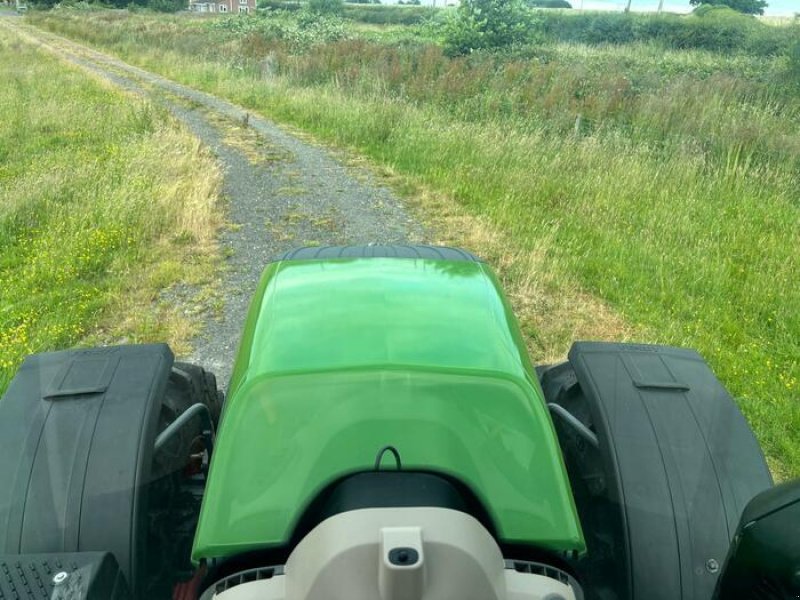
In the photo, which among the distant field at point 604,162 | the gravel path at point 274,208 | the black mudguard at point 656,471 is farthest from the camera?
the gravel path at point 274,208

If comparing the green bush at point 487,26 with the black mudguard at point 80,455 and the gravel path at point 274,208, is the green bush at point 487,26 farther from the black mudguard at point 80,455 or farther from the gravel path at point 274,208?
the black mudguard at point 80,455

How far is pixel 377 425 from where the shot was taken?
→ 1771 mm

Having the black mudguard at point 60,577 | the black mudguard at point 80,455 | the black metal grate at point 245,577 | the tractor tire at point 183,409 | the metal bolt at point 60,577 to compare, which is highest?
the black metal grate at point 245,577

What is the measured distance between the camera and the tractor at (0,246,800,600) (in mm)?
1416

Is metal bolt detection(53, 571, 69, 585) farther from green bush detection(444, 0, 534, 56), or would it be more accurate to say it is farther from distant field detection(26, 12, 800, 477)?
green bush detection(444, 0, 534, 56)

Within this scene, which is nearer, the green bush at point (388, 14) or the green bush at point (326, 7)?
the green bush at point (326, 7)

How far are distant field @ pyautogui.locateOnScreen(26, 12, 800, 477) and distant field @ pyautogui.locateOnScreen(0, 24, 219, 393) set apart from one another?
8.15ft

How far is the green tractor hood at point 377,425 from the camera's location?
171 cm

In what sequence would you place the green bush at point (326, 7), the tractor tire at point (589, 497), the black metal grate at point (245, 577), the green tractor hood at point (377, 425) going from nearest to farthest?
the black metal grate at point (245, 577), the green tractor hood at point (377, 425), the tractor tire at point (589, 497), the green bush at point (326, 7)

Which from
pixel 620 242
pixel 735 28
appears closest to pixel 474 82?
pixel 735 28

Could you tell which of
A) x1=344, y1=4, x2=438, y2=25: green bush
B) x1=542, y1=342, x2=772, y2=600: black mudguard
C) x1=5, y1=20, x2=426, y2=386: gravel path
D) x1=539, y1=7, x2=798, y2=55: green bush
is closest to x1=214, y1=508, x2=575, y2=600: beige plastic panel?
x1=542, y1=342, x2=772, y2=600: black mudguard

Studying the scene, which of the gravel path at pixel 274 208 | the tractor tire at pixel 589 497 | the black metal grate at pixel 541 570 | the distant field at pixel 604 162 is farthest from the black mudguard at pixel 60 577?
the distant field at pixel 604 162

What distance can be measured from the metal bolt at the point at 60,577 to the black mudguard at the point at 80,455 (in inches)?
14.8

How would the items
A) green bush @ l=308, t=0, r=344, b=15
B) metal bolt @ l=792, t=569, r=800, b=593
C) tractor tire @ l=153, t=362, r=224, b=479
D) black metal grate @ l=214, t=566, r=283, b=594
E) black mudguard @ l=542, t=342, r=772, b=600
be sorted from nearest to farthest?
metal bolt @ l=792, t=569, r=800, b=593
black metal grate @ l=214, t=566, r=283, b=594
black mudguard @ l=542, t=342, r=772, b=600
tractor tire @ l=153, t=362, r=224, b=479
green bush @ l=308, t=0, r=344, b=15
